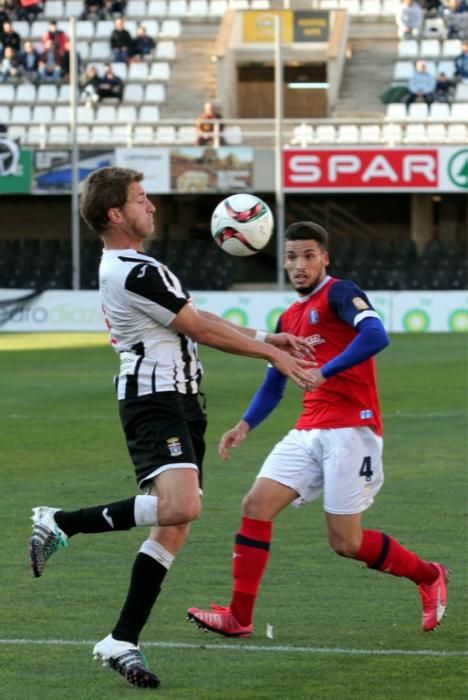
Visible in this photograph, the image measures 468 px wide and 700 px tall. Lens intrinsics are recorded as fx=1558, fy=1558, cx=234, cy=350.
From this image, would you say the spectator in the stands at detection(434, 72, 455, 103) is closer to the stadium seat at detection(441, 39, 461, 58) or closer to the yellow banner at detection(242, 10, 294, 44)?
the stadium seat at detection(441, 39, 461, 58)

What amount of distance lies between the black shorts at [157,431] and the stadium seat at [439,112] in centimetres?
3262

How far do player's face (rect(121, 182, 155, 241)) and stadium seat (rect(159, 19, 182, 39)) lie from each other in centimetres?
3788

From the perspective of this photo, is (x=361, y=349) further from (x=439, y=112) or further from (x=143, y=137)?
(x=439, y=112)

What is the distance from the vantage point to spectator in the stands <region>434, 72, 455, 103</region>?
3856 cm

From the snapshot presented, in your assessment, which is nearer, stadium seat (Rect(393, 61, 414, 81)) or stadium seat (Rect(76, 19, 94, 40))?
stadium seat (Rect(393, 61, 414, 81))

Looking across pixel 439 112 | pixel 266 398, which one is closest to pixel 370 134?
pixel 439 112

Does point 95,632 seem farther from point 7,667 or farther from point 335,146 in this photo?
point 335,146

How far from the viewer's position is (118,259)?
6.20 metres

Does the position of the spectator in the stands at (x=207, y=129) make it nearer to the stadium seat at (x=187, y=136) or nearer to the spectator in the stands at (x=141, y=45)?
the stadium seat at (x=187, y=136)

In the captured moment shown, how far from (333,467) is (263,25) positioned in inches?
1478

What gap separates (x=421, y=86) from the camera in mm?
38938

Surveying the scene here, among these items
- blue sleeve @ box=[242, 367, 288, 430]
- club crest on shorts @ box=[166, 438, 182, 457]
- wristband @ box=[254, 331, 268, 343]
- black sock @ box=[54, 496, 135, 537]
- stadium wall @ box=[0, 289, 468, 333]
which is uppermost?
wristband @ box=[254, 331, 268, 343]

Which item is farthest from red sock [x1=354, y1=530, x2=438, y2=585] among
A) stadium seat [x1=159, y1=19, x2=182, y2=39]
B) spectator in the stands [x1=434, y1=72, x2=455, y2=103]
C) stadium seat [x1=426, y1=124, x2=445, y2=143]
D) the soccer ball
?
stadium seat [x1=159, y1=19, x2=182, y2=39]

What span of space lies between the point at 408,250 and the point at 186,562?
91.9 feet
